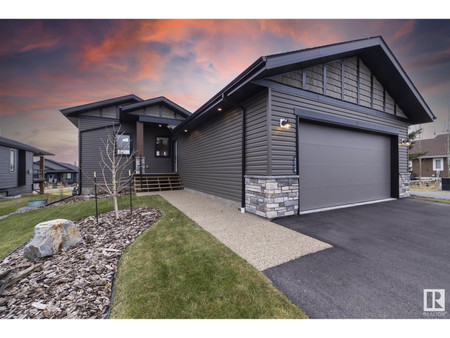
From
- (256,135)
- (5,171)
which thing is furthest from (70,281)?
(5,171)

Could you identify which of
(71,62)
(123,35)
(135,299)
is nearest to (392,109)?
(135,299)

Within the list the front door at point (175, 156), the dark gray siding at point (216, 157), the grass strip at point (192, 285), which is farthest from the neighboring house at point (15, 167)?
the grass strip at point (192, 285)

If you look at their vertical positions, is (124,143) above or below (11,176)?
above

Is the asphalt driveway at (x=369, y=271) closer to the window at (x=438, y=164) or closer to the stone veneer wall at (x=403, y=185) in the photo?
the stone veneer wall at (x=403, y=185)

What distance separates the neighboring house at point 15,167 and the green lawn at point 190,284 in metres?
13.2

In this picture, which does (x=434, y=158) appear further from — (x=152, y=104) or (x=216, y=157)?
(x=152, y=104)

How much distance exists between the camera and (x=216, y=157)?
734cm

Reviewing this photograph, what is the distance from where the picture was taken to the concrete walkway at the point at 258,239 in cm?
271

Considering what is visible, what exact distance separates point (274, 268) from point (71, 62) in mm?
11273

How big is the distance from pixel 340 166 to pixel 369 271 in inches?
186

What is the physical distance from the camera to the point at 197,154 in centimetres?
902

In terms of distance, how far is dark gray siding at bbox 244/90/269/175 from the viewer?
15.9 ft

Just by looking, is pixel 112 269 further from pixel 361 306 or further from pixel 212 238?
→ pixel 361 306

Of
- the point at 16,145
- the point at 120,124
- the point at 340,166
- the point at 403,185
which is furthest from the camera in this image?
the point at 16,145
